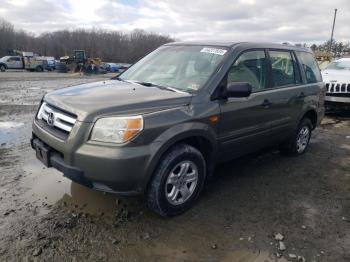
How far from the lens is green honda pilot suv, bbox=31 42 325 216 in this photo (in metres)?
3.16

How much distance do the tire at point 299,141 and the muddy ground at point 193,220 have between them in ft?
1.66

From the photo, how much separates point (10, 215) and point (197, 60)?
2.71m

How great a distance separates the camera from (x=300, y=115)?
552cm

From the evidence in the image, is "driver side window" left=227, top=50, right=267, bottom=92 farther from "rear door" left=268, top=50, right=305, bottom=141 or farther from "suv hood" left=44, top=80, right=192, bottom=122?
"suv hood" left=44, top=80, right=192, bottom=122

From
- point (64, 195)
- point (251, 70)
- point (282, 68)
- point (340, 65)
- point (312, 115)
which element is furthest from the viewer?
point (340, 65)

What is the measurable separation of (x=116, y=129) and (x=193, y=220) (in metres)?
1.31

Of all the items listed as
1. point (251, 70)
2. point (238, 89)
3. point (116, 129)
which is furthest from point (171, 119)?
point (251, 70)

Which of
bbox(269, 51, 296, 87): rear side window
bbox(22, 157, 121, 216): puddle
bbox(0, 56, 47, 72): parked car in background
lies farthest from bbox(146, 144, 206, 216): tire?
bbox(0, 56, 47, 72): parked car in background

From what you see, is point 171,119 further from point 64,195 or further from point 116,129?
point 64,195

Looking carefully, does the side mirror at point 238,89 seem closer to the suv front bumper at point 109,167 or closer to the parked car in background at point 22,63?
the suv front bumper at point 109,167

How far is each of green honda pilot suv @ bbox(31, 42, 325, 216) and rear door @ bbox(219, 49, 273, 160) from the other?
0.01 m

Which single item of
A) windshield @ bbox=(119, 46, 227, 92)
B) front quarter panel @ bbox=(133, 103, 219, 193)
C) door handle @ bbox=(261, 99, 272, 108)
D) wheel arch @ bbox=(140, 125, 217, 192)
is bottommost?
wheel arch @ bbox=(140, 125, 217, 192)

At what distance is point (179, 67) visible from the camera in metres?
4.33

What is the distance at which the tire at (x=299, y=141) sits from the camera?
18.7 ft
